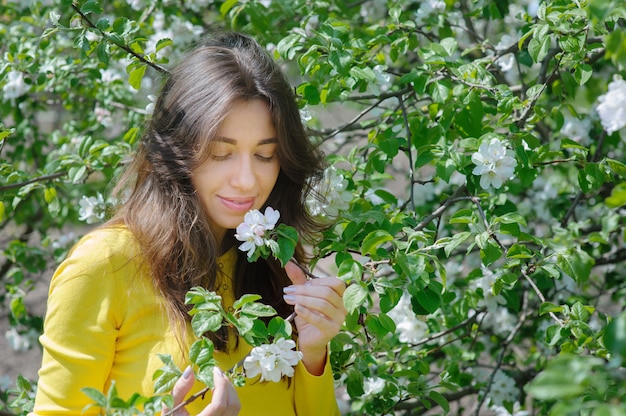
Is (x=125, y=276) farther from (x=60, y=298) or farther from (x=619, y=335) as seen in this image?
(x=619, y=335)

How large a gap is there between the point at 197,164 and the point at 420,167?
627 millimetres

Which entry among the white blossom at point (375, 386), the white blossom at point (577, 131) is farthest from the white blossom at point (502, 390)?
the white blossom at point (577, 131)

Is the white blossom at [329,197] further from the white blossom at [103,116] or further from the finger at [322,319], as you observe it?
the white blossom at [103,116]

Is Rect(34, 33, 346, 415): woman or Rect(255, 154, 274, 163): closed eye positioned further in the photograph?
Rect(255, 154, 274, 163): closed eye

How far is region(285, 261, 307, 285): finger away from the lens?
1590 mm

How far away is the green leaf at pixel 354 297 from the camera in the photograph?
4.60ft

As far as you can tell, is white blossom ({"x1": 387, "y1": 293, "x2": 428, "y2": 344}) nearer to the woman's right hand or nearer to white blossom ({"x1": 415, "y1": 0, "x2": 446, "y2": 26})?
white blossom ({"x1": 415, "y1": 0, "x2": 446, "y2": 26})

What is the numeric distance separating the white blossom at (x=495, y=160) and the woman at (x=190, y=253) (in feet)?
1.15

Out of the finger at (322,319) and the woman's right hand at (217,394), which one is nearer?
the woman's right hand at (217,394)

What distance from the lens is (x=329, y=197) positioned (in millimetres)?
1837

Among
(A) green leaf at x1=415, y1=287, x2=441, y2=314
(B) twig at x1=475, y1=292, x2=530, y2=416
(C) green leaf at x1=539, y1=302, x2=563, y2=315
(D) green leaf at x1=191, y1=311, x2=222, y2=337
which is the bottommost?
(B) twig at x1=475, y1=292, x2=530, y2=416

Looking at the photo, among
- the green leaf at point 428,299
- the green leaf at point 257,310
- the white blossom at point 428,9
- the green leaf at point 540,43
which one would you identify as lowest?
the green leaf at point 428,299

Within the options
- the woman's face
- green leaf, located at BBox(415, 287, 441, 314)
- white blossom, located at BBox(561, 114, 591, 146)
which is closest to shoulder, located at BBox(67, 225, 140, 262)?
the woman's face

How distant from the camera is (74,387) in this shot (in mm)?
1441
